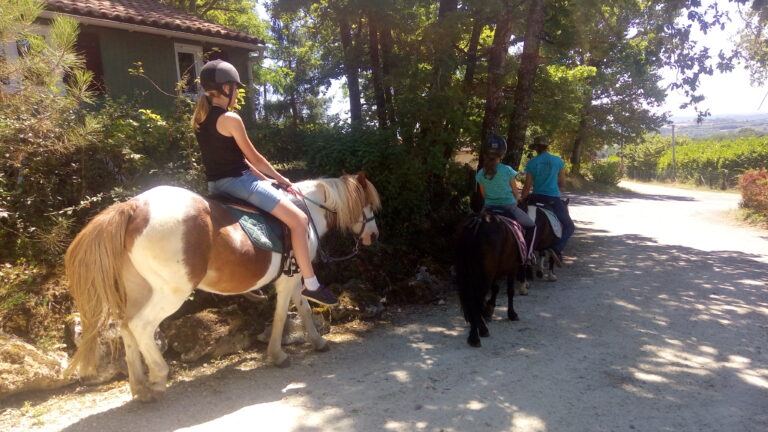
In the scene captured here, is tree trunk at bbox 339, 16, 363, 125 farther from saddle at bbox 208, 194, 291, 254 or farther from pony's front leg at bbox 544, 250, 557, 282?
saddle at bbox 208, 194, 291, 254

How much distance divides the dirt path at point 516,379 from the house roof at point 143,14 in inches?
361

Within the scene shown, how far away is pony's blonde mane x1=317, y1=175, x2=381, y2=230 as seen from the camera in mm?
4695

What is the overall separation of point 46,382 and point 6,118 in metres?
2.56

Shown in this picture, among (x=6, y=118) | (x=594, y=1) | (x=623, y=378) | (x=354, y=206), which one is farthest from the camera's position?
(x=594, y=1)

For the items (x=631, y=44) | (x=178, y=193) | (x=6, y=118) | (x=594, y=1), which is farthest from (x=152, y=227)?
(x=631, y=44)

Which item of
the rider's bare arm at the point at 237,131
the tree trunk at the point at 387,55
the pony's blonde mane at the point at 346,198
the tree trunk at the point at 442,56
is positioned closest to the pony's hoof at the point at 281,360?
the pony's blonde mane at the point at 346,198

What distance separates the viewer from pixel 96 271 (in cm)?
327

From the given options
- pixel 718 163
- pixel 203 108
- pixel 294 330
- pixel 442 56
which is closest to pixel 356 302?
pixel 294 330

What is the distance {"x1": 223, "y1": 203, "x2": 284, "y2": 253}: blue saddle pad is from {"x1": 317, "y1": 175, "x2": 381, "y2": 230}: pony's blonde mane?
74 cm

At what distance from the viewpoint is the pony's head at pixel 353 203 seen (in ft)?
15.5

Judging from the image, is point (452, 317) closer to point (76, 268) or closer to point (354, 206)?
point (354, 206)

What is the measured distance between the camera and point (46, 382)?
12.3 feet

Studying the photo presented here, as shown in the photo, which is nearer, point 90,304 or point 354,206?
point 90,304

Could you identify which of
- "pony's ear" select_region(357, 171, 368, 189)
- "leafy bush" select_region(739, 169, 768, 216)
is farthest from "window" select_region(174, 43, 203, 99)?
"leafy bush" select_region(739, 169, 768, 216)
